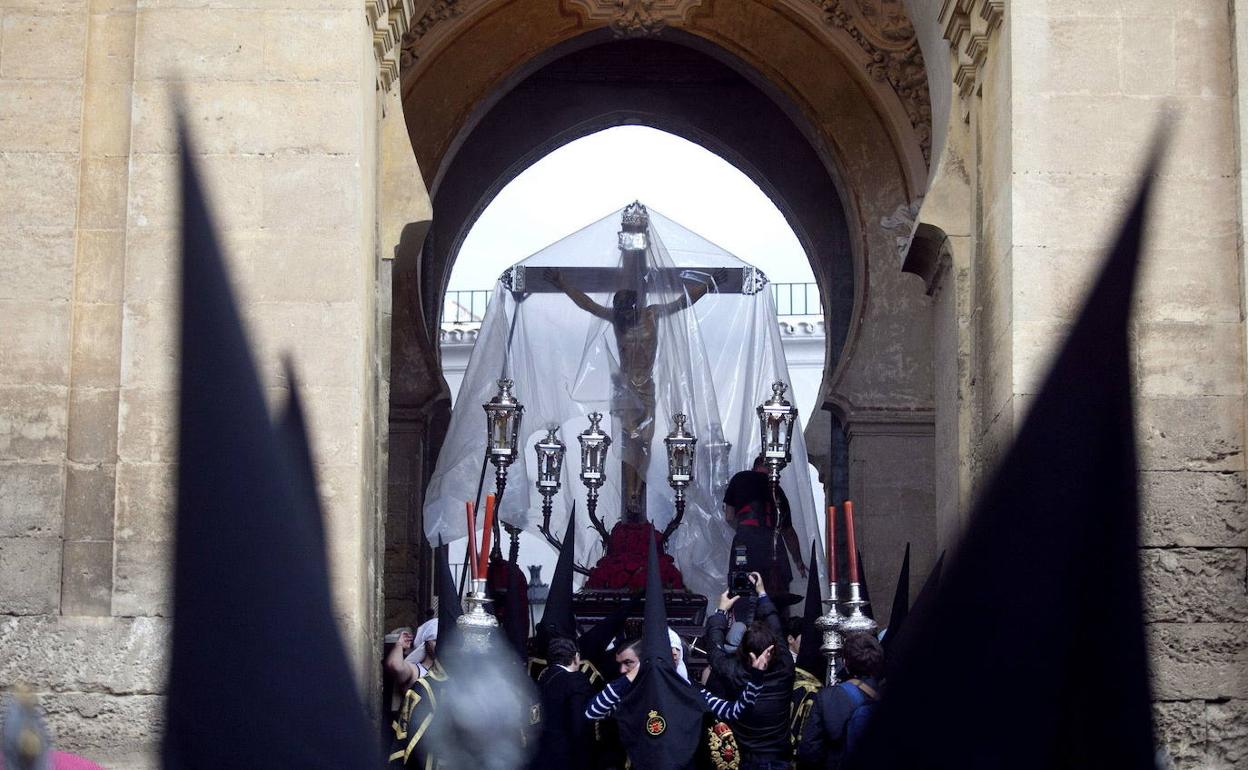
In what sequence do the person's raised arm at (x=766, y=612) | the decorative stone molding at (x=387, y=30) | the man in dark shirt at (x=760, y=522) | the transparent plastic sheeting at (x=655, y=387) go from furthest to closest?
the transparent plastic sheeting at (x=655, y=387), the man in dark shirt at (x=760, y=522), the person's raised arm at (x=766, y=612), the decorative stone molding at (x=387, y=30)

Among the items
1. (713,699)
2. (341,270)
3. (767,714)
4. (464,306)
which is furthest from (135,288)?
(464,306)

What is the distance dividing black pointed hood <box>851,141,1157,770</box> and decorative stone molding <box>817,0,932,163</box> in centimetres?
1349

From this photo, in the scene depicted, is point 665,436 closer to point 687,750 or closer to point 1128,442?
point 687,750

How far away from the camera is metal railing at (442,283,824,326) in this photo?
50750mm

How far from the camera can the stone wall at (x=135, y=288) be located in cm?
906

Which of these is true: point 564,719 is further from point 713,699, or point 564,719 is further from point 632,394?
point 632,394

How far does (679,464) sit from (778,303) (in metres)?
37.7

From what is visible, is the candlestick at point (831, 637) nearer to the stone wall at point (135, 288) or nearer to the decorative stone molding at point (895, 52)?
the stone wall at point (135, 288)

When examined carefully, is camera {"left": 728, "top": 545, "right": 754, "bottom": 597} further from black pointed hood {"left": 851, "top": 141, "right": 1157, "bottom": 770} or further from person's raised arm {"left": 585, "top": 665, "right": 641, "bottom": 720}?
black pointed hood {"left": 851, "top": 141, "right": 1157, "bottom": 770}

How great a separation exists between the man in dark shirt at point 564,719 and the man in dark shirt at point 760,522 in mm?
2906

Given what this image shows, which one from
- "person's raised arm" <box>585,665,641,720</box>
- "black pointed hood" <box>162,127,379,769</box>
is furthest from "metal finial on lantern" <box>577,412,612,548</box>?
"black pointed hood" <box>162,127,379,769</box>

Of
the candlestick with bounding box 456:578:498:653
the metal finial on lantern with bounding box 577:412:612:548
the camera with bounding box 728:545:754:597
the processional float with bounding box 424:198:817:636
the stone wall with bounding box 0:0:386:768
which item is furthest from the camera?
the processional float with bounding box 424:198:817:636

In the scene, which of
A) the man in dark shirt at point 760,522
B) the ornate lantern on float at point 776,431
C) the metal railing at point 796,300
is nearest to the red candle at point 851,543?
the man in dark shirt at point 760,522

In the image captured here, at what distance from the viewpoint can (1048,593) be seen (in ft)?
8.50
